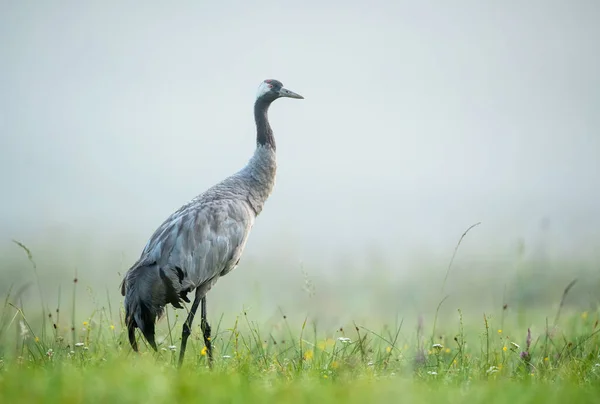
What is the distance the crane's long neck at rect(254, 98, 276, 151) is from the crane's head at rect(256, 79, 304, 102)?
6 cm

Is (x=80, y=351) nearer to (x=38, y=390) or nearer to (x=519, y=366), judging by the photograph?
(x=38, y=390)

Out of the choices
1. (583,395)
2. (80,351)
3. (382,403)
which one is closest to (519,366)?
(583,395)

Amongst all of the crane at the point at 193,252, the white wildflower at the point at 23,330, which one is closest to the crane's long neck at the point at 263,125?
the crane at the point at 193,252

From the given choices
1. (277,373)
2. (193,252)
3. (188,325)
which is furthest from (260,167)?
(277,373)

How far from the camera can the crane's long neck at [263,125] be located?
8.52m

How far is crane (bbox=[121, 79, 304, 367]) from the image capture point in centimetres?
675

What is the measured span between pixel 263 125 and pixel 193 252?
2.13 meters

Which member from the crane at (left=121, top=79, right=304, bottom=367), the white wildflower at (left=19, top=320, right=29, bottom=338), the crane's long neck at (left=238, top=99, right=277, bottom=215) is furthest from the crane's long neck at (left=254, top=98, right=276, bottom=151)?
the white wildflower at (left=19, top=320, right=29, bottom=338)

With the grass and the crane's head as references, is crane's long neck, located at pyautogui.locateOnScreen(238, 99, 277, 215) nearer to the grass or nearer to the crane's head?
the crane's head

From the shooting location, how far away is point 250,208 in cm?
796

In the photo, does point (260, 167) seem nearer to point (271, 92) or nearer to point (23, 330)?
point (271, 92)

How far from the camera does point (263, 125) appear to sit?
8609mm

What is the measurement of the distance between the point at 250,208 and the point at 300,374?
3.08m

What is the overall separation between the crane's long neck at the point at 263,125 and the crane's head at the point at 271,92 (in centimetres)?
6
